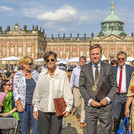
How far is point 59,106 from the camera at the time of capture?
3.16 meters

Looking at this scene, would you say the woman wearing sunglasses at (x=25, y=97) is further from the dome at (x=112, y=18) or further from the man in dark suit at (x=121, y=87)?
the dome at (x=112, y=18)

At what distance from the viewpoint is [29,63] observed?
4.04 meters

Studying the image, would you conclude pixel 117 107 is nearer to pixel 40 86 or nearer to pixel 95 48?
pixel 95 48

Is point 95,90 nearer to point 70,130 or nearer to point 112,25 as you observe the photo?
point 70,130

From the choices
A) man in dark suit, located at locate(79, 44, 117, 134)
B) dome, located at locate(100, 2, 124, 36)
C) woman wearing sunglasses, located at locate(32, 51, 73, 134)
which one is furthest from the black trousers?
dome, located at locate(100, 2, 124, 36)

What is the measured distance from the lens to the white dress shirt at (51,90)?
3.22 m

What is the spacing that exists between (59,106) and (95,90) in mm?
642

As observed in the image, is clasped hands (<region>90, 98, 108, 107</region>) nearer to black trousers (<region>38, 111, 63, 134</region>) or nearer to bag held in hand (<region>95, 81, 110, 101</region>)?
bag held in hand (<region>95, 81, 110, 101</region>)

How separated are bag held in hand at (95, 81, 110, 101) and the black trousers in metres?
0.67

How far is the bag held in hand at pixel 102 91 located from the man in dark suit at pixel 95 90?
0.16 feet

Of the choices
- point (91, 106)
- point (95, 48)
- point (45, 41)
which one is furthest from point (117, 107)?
point (45, 41)

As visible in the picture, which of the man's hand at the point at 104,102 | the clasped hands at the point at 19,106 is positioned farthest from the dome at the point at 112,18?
the man's hand at the point at 104,102

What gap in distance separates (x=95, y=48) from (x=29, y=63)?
135 centimetres

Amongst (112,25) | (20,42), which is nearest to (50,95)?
(20,42)
